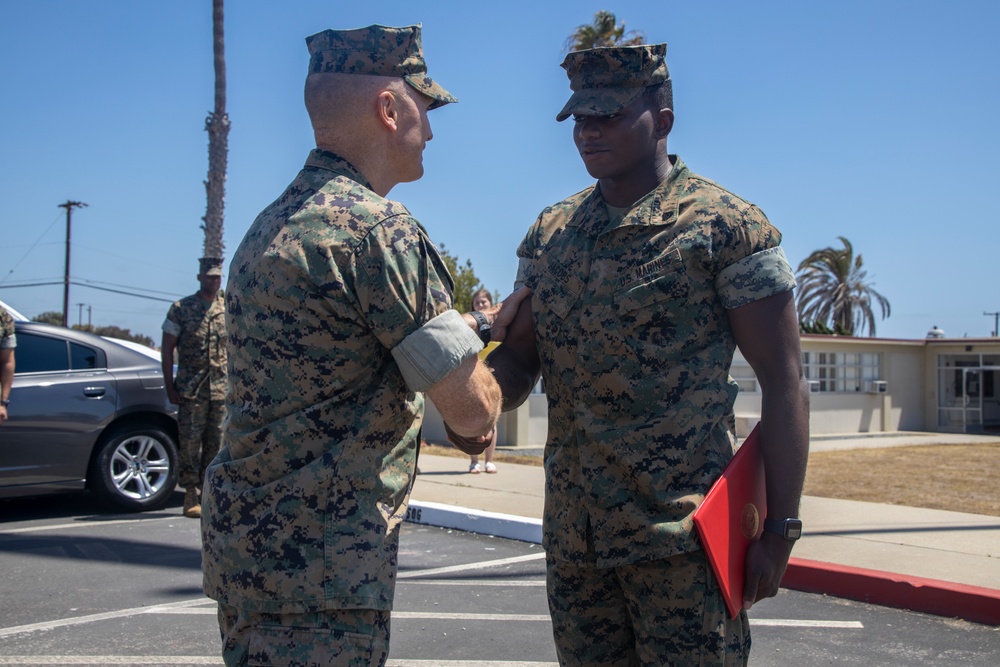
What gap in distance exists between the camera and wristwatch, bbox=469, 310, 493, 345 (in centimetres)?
244

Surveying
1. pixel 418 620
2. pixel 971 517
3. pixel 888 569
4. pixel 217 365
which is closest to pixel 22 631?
pixel 418 620

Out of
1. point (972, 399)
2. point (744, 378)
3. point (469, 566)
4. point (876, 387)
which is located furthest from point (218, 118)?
point (972, 399)

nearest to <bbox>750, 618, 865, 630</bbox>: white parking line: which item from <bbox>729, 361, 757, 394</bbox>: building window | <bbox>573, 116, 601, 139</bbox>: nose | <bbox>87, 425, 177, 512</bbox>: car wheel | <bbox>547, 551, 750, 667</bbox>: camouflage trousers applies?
<bbox>547, 551, 750, 667</bbox>: camouflage trousers

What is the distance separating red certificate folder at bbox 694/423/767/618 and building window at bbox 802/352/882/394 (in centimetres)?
2500

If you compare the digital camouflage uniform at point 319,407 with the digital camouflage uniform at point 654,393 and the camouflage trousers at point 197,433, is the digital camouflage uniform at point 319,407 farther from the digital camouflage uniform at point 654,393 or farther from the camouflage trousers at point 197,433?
the camouflage trousers at point 197,433

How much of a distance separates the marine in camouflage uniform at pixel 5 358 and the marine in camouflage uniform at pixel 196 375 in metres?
1.12

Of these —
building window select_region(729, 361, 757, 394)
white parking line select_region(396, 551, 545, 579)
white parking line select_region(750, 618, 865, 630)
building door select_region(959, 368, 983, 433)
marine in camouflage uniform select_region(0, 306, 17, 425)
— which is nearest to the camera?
white parking line select_region(750, 618, 865, 630)

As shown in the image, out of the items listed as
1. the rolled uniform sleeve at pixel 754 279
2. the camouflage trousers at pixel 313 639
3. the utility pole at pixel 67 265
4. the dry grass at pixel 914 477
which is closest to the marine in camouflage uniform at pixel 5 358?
the camouflage trousers at pixel 313 639

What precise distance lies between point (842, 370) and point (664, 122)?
87.8ft

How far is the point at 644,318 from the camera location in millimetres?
2336

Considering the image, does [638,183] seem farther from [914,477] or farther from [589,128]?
[914,477]

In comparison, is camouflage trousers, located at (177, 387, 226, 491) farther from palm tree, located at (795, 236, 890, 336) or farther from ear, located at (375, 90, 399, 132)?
palm tree, located at (795, 236, 890, 336)

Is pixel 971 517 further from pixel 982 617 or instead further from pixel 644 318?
pixel 644 318

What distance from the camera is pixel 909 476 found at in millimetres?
12781
